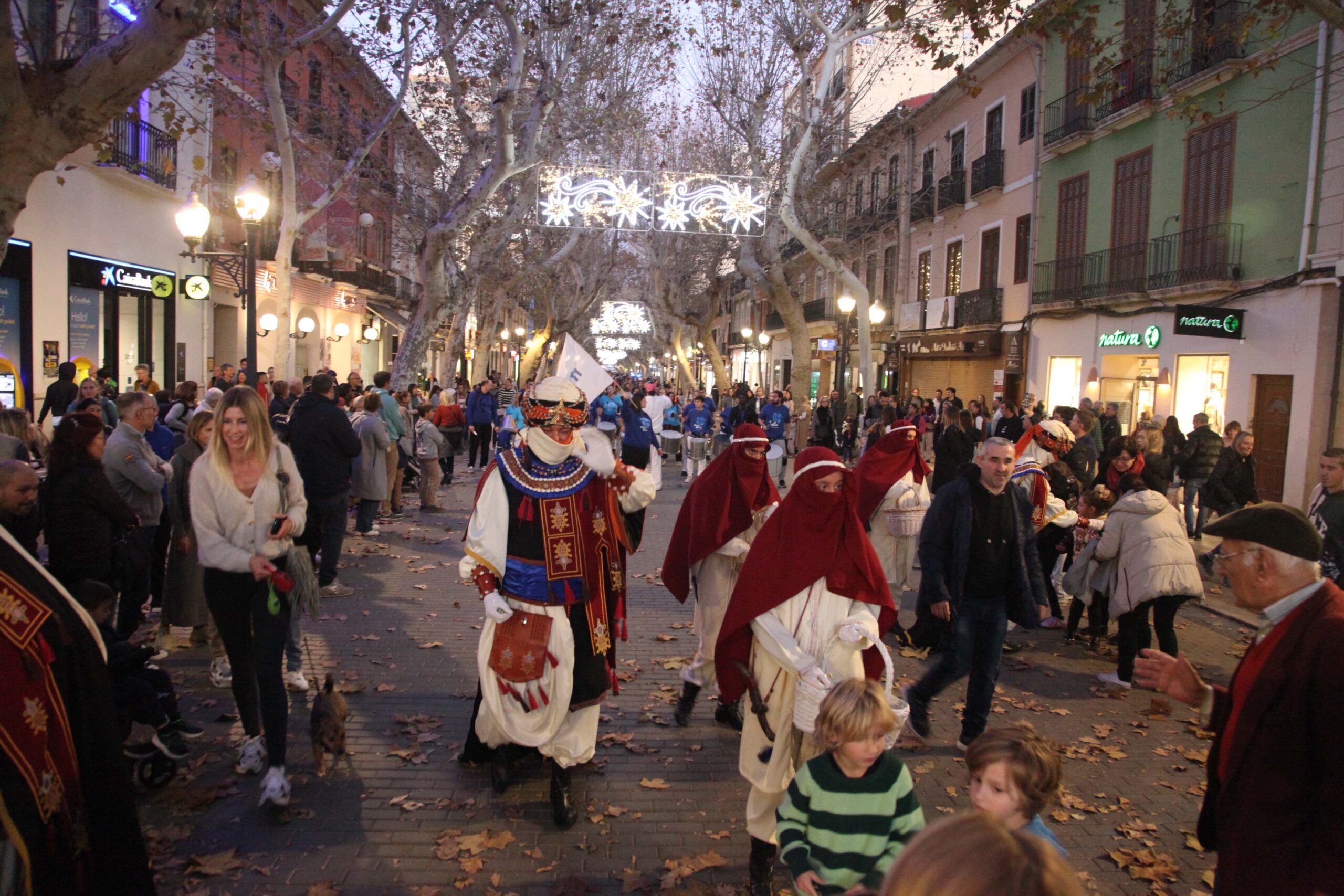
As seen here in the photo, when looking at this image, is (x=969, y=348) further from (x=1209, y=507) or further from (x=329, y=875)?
(x=329, y=875)

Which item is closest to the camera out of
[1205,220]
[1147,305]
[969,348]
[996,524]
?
[996,524]

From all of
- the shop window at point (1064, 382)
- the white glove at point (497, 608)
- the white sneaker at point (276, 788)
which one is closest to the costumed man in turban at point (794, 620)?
the white glove at point (497, 608)

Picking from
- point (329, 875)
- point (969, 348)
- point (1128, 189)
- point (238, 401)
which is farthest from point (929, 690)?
point (969, 348)

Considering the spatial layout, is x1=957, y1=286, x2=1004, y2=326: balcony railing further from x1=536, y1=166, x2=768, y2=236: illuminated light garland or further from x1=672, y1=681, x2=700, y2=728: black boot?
x1=672, y1=681, x2=700, y2=728: black boot

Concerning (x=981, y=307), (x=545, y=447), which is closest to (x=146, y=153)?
(x=545, y=447)

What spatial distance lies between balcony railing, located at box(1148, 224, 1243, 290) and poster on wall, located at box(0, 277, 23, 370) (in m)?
20.2

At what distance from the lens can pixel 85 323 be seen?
17453mm

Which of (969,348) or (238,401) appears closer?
(238,401)

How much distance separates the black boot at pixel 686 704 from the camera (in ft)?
19.0

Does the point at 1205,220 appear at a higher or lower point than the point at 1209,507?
higher

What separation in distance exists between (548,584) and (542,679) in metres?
0.44

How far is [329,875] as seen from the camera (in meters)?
3.90

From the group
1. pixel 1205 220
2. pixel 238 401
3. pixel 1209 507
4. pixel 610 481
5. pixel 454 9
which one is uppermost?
pixel 454 9

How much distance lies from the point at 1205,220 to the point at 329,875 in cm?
1834
